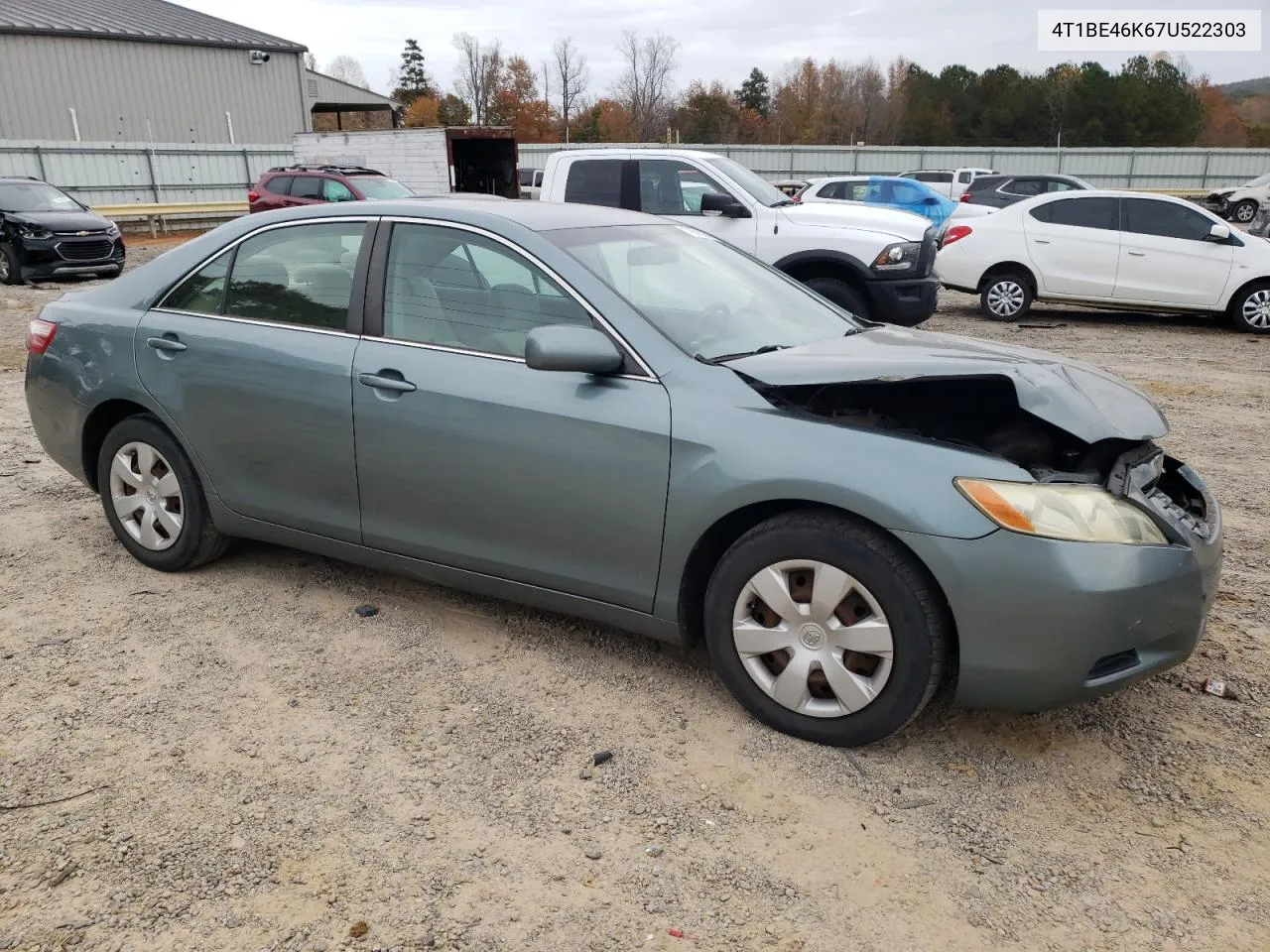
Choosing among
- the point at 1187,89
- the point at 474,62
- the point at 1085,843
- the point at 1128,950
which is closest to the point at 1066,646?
the point at 1085,843

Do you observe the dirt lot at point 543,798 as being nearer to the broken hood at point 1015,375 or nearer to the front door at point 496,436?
the front door at point 496,436

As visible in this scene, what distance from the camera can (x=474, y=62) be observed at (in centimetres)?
7481

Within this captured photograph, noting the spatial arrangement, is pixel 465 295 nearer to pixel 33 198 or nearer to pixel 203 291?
pixel 203 291

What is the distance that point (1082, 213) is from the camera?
11.8 m

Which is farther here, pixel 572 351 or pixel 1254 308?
pixel 1254 308

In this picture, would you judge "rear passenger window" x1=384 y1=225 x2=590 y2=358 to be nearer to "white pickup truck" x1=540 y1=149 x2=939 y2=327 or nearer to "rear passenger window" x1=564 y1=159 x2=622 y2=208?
"white pickup truck" x1=540 y1=149 x2=939 y2=327

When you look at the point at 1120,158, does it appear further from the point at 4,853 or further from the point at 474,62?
the point at 474,62

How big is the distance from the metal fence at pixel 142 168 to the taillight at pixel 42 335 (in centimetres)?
2597

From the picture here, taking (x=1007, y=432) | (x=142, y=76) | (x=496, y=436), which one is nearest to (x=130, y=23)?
(x=142, y=76)

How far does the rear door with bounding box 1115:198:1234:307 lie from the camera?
36.7 feet

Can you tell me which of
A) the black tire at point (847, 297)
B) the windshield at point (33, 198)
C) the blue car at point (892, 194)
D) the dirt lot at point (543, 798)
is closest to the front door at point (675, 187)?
the black tire at point (847, 297)

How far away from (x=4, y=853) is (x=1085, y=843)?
2.85 metres

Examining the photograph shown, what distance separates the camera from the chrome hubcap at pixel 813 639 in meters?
2.87

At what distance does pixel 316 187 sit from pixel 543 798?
1689 centimetres
